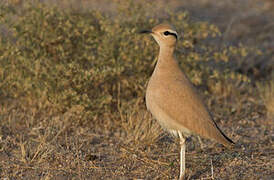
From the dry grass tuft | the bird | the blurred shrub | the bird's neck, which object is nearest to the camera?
the bird

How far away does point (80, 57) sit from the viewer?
500 centimetres

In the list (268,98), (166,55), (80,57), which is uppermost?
(166,55)

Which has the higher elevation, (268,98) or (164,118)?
(164,118)

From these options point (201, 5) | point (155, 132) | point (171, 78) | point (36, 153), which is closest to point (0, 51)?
point (36, 153)

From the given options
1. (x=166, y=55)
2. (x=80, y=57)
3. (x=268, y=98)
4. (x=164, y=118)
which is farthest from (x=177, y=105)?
(x=268, y=98)

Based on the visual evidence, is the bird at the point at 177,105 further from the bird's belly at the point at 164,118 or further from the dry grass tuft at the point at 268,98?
the dry grass tuft at the point at 268,98

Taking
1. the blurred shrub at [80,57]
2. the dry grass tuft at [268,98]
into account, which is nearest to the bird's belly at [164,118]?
the blurred shrub at [80,57]

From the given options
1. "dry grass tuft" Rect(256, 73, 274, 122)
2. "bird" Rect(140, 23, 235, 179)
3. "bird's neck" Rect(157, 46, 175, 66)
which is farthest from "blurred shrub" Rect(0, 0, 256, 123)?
"bird" Rect(140, 23, 235, 179)

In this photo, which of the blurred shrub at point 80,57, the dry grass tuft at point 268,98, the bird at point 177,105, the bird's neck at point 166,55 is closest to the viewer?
the bird at point 177,105

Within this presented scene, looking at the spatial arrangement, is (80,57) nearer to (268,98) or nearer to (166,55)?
(166,55)

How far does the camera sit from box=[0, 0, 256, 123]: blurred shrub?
4676 millimetres

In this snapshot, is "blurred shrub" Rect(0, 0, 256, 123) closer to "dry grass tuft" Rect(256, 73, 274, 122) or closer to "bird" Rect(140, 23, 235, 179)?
"dry grass tuft" Rect(256, 73, 274, 122)

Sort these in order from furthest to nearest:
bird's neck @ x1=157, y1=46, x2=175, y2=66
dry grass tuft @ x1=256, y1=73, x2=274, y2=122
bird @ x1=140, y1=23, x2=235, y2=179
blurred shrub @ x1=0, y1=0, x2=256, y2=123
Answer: dry grass tuft @ x1=256, y1=73, x2=274, y2=122 < blurred shrub @ x1=0, y1=0, x2=256, y2=123 < bird's neck @ x1=157, y1=46, x2=175, y2=66 < bird @ x1=140, y1=23, x2=235, y2=179

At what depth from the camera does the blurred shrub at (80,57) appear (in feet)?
15.3
